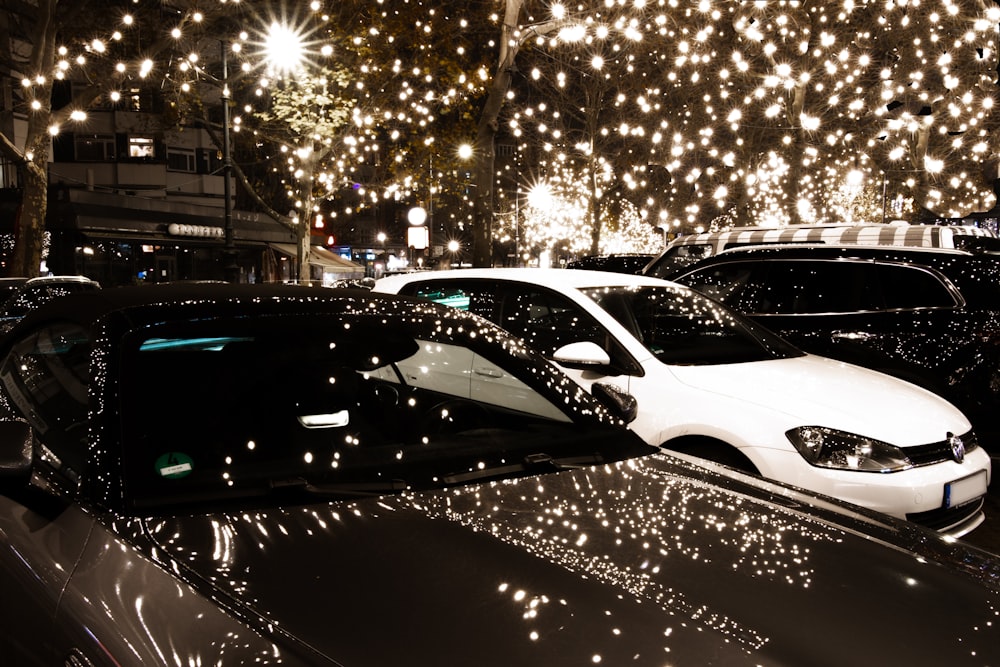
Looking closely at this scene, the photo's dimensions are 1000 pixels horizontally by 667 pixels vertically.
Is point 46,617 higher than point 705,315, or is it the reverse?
point 705,315

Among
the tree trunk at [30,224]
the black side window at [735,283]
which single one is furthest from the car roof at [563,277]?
the tree trunk at [30,224]

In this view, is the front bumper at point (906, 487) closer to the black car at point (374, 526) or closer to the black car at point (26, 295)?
the black car at point (374, 526)

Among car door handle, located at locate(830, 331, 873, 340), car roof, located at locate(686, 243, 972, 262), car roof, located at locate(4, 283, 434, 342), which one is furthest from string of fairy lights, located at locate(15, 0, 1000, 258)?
car roof, located at locate(4, 283, 434, 342)

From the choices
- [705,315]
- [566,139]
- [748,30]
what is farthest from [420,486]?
[566,139]

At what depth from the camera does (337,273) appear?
4831 centimetres

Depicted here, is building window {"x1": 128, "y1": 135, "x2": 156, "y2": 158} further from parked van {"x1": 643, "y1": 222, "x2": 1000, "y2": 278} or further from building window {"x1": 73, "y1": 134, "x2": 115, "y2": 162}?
parked van {"x1": 643, "y1": 222, "x2": 1000, "y2": 278}

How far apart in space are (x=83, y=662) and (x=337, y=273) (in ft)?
156

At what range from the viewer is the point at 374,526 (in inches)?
77.5

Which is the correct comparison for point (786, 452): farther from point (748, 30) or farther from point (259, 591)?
point (748, 30)

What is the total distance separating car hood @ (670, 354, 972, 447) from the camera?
13.7ft

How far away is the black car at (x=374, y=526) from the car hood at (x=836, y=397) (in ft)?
5.52

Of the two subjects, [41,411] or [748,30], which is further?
[748,30]

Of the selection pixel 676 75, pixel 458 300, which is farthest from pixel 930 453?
pixel 676 75

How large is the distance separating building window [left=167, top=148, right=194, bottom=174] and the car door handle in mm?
33118
